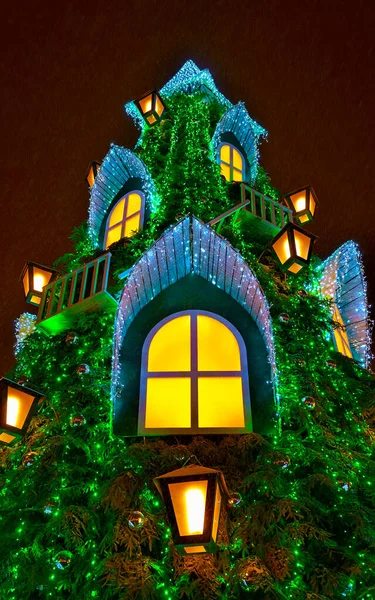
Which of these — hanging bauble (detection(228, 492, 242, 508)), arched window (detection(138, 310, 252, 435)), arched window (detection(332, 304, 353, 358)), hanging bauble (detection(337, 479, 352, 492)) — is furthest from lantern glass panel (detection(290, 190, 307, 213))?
hanging bauble (detection(228, 492, 242, 508))

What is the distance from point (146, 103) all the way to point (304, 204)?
4504 mm

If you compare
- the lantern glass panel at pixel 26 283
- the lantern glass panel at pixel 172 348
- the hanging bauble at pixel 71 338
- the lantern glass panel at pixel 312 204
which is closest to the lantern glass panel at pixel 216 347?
the lantern glass panel at pixel 172 348

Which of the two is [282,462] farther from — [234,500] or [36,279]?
[36,279]

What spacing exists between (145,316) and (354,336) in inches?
229

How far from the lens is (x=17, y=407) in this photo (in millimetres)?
6191

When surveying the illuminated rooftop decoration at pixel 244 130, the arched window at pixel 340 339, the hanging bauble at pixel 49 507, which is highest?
the illuminated rooftop decoration at pixel 244 130

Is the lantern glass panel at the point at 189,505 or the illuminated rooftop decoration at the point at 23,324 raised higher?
the illuminated rooftop decoration at the point at 23,324

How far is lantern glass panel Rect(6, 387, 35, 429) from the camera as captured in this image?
612 centimetres

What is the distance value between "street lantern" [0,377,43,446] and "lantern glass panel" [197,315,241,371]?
2.16m

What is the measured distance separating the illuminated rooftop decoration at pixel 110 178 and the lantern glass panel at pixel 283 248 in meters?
4.12

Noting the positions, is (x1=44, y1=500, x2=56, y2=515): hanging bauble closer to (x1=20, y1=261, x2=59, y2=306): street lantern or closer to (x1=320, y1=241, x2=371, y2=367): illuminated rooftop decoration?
(x1=20, y1=261, x2=59, y2=306): street lantern

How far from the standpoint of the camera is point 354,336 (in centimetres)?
1204

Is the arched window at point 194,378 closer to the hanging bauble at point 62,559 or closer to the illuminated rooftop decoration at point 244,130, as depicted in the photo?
the hanging bauble at point 62,559

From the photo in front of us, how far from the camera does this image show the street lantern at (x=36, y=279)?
9508 millimetres
